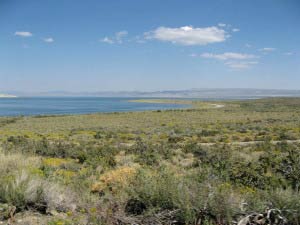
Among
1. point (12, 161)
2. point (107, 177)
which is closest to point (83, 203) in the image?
point (107, 177)

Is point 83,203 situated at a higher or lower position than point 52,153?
higher

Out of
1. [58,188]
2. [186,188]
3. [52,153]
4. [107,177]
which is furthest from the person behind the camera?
[52,153]

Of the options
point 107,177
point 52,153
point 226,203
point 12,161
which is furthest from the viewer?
point 52,153

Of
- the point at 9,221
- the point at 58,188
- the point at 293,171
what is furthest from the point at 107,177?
the point at 293,171

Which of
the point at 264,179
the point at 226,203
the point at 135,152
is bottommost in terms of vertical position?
the point at 135,152

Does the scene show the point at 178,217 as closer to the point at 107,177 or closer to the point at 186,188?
the point at 186,188

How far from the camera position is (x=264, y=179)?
24.3 feet

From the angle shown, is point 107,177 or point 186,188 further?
point 107,177

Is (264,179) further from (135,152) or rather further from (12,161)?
(135,152)

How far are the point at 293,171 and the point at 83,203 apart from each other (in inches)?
185

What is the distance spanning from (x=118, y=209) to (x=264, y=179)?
4078 millimetres

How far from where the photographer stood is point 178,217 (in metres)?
4.59

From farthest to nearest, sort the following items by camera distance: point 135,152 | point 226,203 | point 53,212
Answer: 1. point 135,152
2. point 53,212
3. point 226,203

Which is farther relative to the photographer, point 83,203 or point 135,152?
point 135,152
